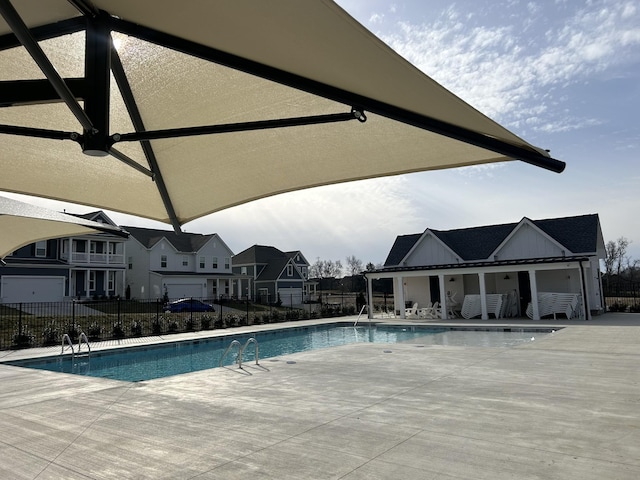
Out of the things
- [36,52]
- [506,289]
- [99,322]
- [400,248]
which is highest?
[400,248]

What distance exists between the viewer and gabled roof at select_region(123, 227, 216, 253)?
3841cm

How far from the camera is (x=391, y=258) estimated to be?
28.2 m

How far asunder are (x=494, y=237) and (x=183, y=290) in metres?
24.6

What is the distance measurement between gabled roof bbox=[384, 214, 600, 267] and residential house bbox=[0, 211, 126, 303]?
18164 millimetres

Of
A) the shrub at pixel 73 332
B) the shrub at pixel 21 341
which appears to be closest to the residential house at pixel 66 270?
the shrub at pixel 73 332

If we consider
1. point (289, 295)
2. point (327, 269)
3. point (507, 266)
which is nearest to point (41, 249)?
point (289, 295)

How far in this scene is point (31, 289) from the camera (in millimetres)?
29578

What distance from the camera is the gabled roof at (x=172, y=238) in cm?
3841

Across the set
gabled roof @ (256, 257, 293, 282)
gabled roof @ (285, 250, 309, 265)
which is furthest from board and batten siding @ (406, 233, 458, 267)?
gabled roof @ (285, 250, 309, 265)

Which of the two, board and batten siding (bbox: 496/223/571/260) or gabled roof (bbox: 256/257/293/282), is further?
gabled roof (bbox: 256/257/293/282)

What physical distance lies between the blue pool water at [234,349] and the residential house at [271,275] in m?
23.9

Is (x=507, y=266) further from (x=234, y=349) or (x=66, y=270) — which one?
(x=66, y=270)

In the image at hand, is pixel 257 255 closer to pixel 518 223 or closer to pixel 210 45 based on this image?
pixel 518 223

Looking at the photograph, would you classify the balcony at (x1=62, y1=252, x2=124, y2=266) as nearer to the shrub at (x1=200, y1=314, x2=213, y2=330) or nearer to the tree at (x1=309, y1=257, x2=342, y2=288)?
the shrub at (x1=200, y1=314, x2=213, y2=330)
